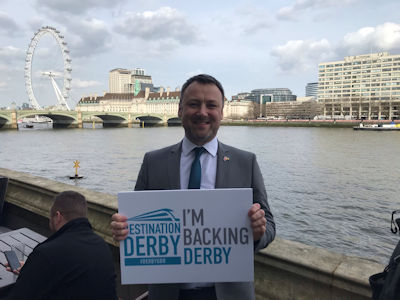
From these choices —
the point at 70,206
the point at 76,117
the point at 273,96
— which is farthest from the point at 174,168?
the point at 273,96

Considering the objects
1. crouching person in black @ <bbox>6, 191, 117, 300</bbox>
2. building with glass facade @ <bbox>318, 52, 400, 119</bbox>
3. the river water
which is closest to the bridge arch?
the river water

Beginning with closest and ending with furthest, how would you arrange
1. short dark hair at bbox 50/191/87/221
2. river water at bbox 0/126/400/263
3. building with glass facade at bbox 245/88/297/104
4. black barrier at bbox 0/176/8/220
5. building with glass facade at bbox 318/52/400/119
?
short dark hair at bbox 50/191/87/221 → black barrier at bbox 0/176/8/220 → river water at bbox 0/126/400/263 → building with glass facade at bbox 318/52/400/119 → building with glass facade at bbox 245/88/297/104

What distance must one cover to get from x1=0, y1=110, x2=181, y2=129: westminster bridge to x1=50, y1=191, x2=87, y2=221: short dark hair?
6081cm

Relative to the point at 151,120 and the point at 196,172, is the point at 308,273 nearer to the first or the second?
the point at 196,172

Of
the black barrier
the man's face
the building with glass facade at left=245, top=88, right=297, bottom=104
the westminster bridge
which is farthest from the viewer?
the building with glass facade at left=245, top=88, right=297, bottom=104

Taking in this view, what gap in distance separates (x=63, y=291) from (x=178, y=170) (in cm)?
92

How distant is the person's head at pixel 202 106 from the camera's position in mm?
1605

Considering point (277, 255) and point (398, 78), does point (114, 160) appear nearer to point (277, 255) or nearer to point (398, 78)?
point (277, 255)

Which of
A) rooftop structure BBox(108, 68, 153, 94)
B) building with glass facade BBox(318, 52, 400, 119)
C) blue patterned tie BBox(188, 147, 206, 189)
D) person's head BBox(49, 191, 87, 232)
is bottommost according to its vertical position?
person's head BBox(49, 191, 87, 232)

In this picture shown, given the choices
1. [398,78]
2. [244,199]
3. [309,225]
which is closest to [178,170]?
[244,199]

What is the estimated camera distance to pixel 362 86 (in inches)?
4852

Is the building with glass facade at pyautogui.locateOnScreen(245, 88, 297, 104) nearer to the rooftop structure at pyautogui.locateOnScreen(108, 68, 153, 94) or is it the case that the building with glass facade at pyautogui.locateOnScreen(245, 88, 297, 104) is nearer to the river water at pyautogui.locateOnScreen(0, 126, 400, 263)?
the rooftop structure at pyautogui.locateOnScreen(108, 68, 153, 94)

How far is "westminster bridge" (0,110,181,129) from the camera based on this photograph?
5750 cm

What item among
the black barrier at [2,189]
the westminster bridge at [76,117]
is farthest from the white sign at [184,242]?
the westminster bridge at [76,117]
